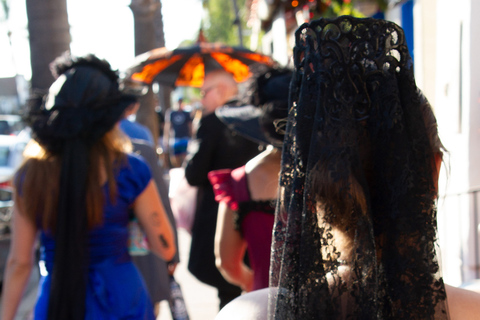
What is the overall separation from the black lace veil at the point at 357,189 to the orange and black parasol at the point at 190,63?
4.23 meters

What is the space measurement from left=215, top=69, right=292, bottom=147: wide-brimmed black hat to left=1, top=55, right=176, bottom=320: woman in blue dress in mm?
556

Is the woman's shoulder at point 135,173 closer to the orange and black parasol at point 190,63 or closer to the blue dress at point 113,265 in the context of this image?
the blue dress at point 113,265

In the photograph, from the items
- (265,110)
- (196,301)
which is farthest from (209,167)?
(196,301)

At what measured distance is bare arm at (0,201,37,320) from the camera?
2.61 m

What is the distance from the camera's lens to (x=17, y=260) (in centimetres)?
264

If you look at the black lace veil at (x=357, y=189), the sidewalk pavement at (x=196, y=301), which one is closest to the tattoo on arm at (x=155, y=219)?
the black lace veil at (x=357, y=189)

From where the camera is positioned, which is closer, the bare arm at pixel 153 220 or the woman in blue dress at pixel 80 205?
the woman in blue dress at pixel 80 205

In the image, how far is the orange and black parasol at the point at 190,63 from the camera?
5.88m

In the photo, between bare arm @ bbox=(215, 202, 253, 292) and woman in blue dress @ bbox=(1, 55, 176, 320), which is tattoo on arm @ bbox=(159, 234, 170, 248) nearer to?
woman in blue dress @ bbox=(1, 55, 176, 320)

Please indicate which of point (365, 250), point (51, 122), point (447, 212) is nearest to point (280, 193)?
point (365, 250)

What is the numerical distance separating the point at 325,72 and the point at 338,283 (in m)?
0.50

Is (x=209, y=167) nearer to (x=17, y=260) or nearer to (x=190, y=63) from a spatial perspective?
(x=17, y=260)

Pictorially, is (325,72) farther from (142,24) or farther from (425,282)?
(142,24)

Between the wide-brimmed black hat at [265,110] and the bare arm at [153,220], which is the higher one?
the wide-brimmed black hat at [265,110]
